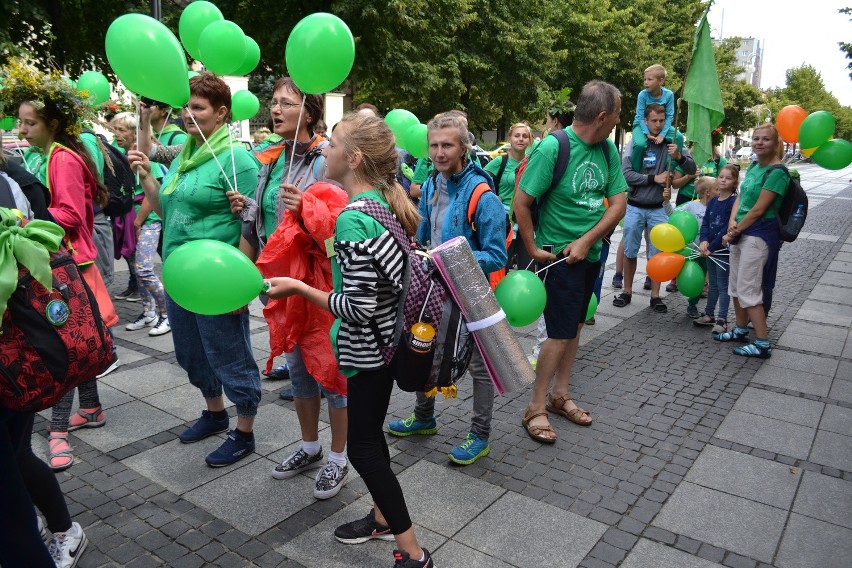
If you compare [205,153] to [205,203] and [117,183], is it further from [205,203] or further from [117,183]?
[117,183]

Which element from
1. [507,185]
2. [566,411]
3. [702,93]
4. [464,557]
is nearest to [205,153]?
[464,557]

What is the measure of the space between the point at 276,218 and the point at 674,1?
38868mm

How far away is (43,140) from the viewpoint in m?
3.85

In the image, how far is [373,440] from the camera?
2.62 metres

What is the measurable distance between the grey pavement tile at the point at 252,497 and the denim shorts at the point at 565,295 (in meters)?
1.76

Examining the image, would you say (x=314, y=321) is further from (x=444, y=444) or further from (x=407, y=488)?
(x=444, y=444)

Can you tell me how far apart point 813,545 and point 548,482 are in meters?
1.28

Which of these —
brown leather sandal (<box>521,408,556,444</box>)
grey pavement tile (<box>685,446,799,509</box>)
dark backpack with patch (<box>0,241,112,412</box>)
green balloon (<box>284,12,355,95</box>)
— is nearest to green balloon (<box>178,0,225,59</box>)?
green balloon (<box>284,12,355,95</box>)

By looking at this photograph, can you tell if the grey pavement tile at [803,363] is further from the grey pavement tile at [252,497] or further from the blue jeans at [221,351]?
the blue jeans at [221,351]

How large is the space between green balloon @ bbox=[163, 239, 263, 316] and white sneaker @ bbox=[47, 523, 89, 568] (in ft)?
4.13

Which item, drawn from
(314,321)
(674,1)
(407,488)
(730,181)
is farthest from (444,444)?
(674,1)

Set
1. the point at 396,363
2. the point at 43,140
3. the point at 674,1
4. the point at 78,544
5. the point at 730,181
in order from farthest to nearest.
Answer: the point at 674,1 < the point at 730,181 < the point at 43,140 < the point at 78,544 < the point at 396,363

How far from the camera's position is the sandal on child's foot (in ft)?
12.0

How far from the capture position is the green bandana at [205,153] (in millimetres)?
3461
